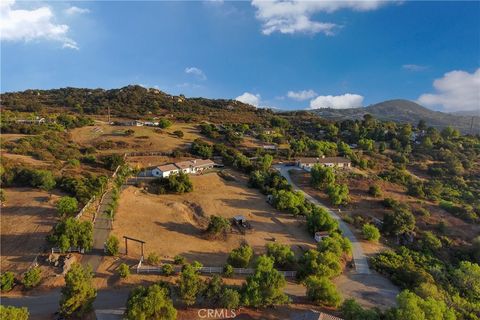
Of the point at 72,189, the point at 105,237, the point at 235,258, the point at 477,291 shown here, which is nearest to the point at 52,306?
the point at 105,237

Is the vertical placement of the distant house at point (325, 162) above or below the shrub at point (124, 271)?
above

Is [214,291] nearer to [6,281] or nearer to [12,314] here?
[12,314]

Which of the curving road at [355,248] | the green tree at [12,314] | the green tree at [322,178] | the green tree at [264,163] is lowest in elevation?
the curving road at [355,248]

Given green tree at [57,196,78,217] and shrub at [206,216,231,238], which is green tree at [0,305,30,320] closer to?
green tree at [57,196,78,217]

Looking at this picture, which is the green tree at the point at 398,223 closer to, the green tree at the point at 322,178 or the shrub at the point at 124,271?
the green tree at the point at 322,178

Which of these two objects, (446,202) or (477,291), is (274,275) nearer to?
(477,291)

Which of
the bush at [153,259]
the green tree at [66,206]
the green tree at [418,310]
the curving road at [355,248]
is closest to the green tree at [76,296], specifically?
the bush at [153,259]

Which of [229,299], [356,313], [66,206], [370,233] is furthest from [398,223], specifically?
[66,206]

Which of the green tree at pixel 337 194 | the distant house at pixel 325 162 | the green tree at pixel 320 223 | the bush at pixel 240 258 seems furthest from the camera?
the distant house at pixel 325 162
